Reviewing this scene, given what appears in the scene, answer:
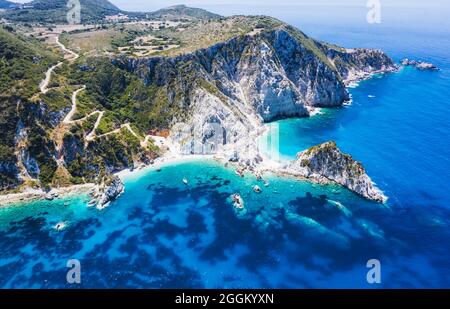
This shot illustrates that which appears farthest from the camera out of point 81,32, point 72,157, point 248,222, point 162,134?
point 81,32

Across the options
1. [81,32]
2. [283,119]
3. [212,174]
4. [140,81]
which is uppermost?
[81,32]

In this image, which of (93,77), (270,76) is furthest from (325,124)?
(93,77)

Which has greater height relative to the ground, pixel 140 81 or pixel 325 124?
pixel 140 81

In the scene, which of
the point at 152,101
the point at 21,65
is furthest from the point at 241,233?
the point at 21,65

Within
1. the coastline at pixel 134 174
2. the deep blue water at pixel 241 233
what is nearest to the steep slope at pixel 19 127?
the coastline at pixel 134 174

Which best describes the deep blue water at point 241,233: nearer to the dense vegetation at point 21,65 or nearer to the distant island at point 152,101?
the distant island at point 152,101

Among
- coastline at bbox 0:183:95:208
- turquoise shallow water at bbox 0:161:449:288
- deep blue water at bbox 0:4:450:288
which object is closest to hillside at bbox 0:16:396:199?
coastline at bbox 0:183:95:208

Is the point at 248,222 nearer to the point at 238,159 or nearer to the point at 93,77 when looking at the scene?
the point at 238,159
